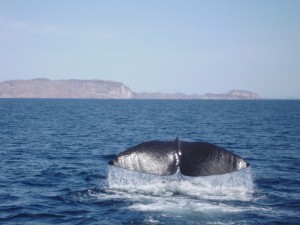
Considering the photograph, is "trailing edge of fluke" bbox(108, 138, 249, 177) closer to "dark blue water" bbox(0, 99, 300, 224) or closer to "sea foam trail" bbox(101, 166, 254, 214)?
"dark blue water" bbox(0, 99, 300, 224)

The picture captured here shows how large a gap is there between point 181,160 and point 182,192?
562cm

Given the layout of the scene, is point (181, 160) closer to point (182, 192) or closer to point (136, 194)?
point (136, 194)

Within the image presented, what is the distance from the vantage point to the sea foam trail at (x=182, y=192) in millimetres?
11352

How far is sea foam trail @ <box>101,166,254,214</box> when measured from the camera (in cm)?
1135

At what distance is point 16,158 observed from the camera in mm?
21562

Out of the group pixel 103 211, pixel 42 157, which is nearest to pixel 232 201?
pixel 103 211

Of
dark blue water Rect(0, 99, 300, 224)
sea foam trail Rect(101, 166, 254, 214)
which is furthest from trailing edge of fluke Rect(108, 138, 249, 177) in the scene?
sea foam trail Rect(101, 166, 254, 214)

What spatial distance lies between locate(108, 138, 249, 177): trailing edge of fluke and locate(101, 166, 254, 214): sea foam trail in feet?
12.1

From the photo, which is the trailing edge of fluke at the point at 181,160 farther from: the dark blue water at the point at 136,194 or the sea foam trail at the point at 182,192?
the sea foam trail at the point at 182,192

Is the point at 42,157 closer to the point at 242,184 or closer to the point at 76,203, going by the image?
the point at 76,203

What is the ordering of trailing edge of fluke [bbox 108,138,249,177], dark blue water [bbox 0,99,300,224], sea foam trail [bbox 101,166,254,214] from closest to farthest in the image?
trailing edge of fluke [bbox 108,138,249,177] → dark blue water [bbox 0,99,300,224] → sea foam trail [bbox 101,166,254,214]

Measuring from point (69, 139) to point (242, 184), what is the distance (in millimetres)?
20508

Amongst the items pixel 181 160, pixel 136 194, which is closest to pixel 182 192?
pixel 136 194

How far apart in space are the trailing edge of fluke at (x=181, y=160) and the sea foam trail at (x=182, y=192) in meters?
3.70
